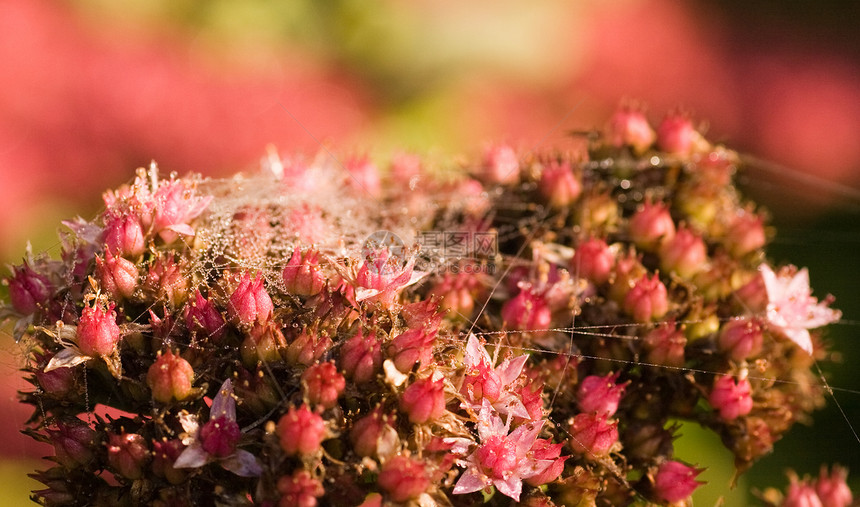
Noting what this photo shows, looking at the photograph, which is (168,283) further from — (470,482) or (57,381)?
(470,482)

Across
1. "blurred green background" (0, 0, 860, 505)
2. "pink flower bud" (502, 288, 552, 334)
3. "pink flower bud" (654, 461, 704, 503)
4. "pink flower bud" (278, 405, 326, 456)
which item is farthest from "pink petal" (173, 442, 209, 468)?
"blurred green background" (0, 0, 860, 505)

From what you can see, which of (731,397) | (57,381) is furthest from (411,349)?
(731,397)

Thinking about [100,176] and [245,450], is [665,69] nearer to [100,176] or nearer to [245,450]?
[100,176]

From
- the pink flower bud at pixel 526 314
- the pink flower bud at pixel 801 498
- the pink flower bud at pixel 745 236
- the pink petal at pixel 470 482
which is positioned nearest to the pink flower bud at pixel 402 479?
the pink petal at pixel 470 482

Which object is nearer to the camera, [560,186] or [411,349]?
[411,349]

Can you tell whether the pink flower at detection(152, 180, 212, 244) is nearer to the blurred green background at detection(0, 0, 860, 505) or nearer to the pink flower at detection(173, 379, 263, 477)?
the pink flower at detection(173, 379, 263, 477)
